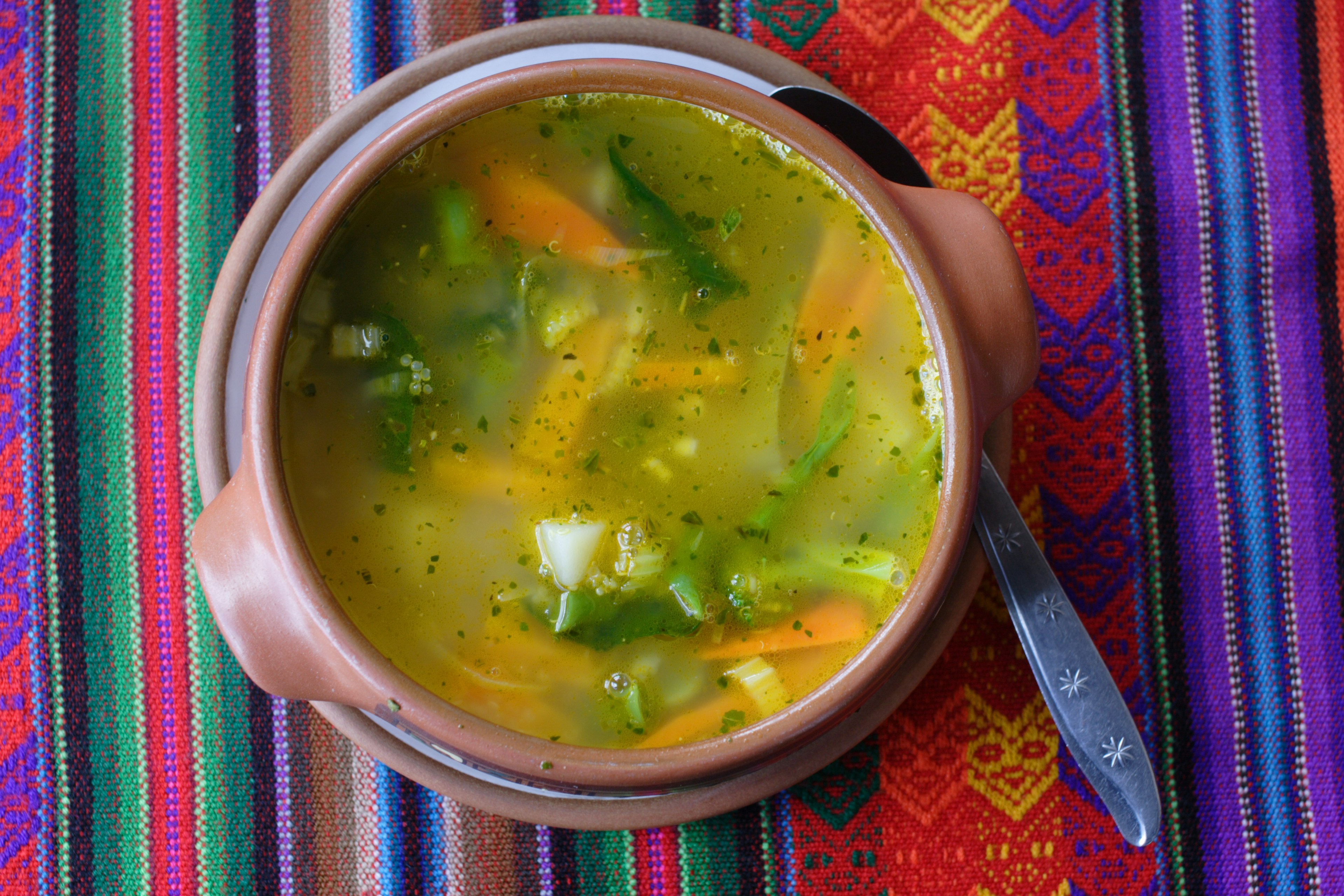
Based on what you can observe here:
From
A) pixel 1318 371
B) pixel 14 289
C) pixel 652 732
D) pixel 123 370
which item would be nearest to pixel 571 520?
pixel 652 732

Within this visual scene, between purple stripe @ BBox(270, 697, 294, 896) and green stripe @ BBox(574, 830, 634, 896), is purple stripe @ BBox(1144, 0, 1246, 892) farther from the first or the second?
purple stripe @ BBox(270, 697, 294, 896)

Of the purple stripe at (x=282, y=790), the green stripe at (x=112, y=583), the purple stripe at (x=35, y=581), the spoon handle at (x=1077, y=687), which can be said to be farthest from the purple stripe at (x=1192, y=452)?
the purple stripe at (x=35, y=581)

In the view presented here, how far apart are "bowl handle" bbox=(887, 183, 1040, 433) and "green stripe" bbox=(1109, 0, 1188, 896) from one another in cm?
40

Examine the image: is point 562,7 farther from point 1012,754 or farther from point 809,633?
point 1012,754

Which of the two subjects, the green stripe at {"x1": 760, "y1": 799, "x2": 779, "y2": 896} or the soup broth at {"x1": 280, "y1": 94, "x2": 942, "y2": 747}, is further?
the green stripe at {"x1": 760, "y1": 799, "x2": 779, "y2": 896}

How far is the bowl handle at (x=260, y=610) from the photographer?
2.73 ft

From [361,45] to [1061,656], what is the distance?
108cm

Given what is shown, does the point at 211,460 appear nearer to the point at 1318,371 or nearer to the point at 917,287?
the point at 917,287

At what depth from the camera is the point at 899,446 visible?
0.93m

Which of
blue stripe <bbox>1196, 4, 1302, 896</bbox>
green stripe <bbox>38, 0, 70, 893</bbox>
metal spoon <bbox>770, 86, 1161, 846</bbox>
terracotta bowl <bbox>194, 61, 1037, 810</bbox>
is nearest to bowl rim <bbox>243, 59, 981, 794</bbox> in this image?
terracotta bowl <bbox>194, 61, 1037, 810</bbox>

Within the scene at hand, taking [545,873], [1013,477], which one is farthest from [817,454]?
[545,873]

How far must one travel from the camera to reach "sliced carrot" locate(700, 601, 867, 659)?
920 mm

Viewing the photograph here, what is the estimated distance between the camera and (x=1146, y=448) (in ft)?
3.98

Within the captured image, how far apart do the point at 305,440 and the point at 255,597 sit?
5.6 inches
